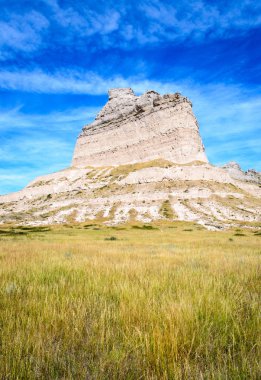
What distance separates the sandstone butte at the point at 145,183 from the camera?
85775 mm

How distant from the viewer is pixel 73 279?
5941mm

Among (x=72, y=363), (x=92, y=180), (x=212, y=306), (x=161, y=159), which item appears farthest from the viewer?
(x=161, y=159)

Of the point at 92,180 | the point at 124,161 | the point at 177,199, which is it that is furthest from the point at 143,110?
the point at 177,199

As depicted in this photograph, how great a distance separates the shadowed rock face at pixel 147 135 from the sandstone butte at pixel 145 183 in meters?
0.53

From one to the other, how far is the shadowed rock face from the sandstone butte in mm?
528

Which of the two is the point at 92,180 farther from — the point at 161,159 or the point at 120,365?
the point at 120,365

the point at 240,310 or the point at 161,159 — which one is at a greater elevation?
the point at 161,159

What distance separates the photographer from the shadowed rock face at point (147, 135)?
153 m

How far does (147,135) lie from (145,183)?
6530 centimetres

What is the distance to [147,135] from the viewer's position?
558ft

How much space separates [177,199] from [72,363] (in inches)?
3741

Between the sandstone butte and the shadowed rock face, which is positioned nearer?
the sandstone butte

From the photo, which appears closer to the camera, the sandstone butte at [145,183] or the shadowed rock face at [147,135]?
the sandstone butte at [145,183]

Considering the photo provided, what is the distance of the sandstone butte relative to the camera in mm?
85775
